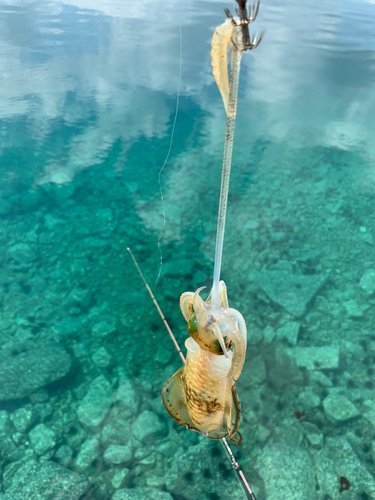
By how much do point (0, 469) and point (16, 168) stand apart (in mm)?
6658

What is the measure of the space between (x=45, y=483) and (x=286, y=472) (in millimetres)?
2721

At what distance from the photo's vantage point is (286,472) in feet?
13.1

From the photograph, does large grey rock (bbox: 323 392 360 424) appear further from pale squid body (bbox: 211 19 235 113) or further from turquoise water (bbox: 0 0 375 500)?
pale squid body (bbox: 211 19 235 113)

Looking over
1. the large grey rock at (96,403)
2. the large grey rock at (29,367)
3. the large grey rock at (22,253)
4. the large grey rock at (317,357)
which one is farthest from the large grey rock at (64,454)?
the large grey rock at (22,253)

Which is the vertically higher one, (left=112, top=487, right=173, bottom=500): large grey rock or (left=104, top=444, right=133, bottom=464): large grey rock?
(left=104, top=444, right=133, bottom=464): large grey rock

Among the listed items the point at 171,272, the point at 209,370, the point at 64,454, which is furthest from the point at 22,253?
the point at 209,370

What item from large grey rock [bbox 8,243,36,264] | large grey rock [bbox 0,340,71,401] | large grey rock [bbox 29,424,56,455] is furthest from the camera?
large grey rock [bbox 8,243,36,264]

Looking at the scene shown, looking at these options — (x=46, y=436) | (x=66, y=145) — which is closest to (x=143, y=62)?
(x=66, y=145)

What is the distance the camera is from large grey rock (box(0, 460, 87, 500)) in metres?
3.84

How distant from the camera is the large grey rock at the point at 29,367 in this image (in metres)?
4.69

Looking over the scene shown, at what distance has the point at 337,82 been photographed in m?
12.7

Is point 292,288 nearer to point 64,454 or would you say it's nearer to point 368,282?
point 368,282

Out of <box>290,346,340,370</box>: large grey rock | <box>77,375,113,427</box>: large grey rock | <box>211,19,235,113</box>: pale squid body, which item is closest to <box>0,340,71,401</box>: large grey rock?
<box>77,375,113,427</box>: large grey rock

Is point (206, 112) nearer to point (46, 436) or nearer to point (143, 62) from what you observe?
point (143, 62)
